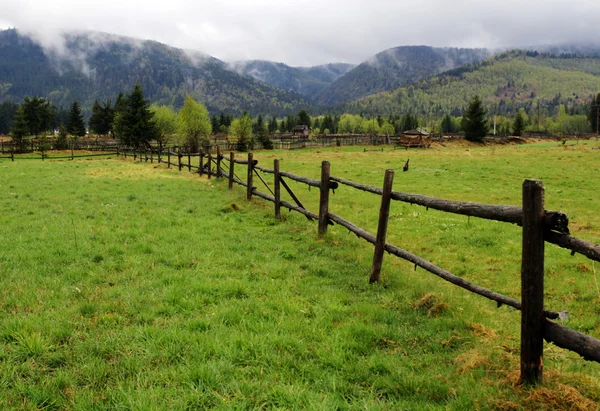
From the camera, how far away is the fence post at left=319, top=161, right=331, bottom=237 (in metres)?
9.30

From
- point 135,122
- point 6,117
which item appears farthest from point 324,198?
point 6,117

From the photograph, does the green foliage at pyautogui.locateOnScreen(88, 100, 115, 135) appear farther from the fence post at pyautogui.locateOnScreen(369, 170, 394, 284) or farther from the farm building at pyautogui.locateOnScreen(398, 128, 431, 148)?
the fence post at pyautogui.locateOnScreen(369, 170, 394, 284)

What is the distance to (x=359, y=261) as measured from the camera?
797 cm

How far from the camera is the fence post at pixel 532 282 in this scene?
11.3 ft

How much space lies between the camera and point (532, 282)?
3.53 meters

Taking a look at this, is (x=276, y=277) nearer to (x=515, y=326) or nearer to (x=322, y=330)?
(x=322, y=330)

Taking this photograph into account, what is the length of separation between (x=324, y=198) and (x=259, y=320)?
4815 mm

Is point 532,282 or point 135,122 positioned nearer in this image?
point 532,282

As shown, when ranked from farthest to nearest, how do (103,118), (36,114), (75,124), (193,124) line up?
(75,124) < (103,118) < (36,114) < (193,124)

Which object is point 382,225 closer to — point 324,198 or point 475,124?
point 324,198

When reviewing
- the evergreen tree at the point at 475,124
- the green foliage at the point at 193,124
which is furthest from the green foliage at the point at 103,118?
the evergreen tree at the point at 475,124

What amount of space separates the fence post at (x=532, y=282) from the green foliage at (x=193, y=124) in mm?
72868

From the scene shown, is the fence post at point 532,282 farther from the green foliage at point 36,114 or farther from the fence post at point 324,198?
the green foliage at point 36,114

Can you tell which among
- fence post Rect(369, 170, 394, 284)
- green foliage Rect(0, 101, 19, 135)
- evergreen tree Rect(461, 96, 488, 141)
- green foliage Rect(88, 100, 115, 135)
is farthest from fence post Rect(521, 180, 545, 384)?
green foliage Rect(0, 101, 19, 135)
